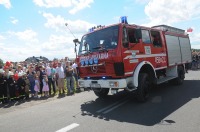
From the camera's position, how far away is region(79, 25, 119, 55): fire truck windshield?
7449 millimetres

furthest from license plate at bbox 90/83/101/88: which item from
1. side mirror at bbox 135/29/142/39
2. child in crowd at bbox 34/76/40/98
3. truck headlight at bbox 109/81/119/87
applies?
child in crowd at bbox 34/76/40/98

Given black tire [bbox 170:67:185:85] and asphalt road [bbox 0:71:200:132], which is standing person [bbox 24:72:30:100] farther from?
black tire [bbox 170:67:185:85]

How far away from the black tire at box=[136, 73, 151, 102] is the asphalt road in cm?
22

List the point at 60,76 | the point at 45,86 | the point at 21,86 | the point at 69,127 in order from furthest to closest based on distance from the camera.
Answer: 1. the point at 60,76
2. the point at 45,86
3. the point at 21,86
4. the point at 69,127

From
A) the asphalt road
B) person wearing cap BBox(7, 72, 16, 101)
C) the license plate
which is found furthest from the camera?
person wearing cap BBox(7, 72, 16, 101)

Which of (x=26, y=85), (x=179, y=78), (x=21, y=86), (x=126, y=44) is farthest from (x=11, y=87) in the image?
(x=179, y=78)

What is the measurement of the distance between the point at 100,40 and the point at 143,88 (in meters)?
2.32

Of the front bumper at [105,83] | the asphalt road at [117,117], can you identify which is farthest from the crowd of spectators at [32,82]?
the front bumper at [105,83]

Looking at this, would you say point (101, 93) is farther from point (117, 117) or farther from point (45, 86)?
point (45, 86)

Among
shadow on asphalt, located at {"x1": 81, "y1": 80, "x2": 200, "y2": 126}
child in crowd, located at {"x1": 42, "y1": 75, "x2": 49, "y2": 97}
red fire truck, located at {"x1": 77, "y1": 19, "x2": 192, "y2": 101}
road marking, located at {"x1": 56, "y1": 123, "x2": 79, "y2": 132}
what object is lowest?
road marking, located at {"x1": 56, "y1": 123, "x2": 79, "y2": 132}

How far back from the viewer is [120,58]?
7125 millimetres

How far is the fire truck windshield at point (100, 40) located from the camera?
7449 millimetres

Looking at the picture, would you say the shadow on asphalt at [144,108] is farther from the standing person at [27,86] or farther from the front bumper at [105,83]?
the standing person at [27,86]

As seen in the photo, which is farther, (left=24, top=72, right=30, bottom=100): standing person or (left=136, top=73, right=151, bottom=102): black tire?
(left=24, top=72, right=30, bottom=100): standing person
